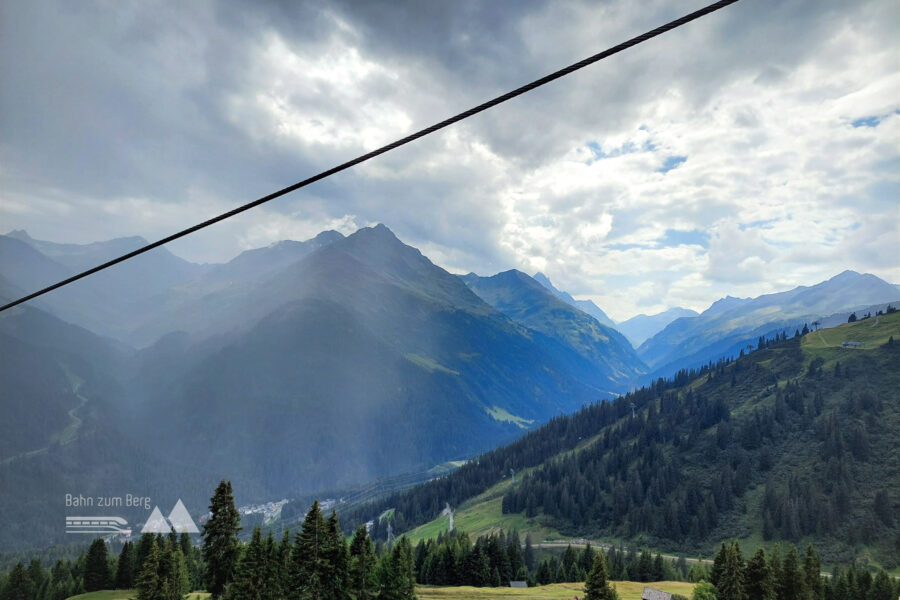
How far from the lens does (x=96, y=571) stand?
98.2m

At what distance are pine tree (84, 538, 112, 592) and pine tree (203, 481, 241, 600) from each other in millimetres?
57367

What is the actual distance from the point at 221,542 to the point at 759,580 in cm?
7864

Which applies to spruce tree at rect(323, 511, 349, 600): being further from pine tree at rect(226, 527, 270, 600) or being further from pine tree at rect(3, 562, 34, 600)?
pine tree at rect(3, 562, 34, 600)

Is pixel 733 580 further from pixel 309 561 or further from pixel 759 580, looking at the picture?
pixel 309 561

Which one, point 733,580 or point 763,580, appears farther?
point 763,580

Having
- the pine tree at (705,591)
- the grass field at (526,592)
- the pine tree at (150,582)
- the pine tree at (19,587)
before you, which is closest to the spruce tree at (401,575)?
the grass field at (526,592)

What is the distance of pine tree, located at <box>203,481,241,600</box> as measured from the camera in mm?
59406

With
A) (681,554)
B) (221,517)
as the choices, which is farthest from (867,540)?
(221,517)

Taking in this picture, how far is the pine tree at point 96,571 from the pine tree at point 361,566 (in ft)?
215

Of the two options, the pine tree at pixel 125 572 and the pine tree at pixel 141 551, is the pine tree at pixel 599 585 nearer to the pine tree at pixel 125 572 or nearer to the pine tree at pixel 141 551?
the pine tree at pixel 141 551

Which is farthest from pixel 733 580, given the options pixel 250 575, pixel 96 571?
pixel 96 571

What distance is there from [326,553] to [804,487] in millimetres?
195463

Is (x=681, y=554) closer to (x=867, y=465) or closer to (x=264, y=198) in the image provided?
(x=867, y=465)

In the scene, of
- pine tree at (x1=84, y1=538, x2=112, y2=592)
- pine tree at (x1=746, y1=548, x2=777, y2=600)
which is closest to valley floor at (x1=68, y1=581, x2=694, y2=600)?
pine tree at (x1=84, y1=538, x2=112, y2=592)
